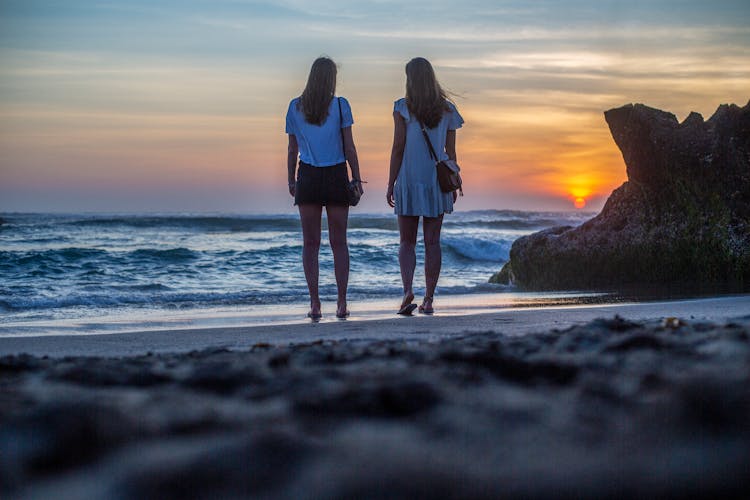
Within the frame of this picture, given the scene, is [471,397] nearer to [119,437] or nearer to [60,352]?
[119,437]

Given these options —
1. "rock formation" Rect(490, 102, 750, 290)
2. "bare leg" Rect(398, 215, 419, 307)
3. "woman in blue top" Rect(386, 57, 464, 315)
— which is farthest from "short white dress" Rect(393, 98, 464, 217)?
"rock formation" Rect(490, 102, 750, 290)

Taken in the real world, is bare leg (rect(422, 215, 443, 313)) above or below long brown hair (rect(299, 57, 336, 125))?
below

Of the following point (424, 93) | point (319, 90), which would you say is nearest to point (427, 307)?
point (424, 93)

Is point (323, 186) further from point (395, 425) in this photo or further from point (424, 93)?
point (395, 425)

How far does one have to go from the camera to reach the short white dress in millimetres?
6254

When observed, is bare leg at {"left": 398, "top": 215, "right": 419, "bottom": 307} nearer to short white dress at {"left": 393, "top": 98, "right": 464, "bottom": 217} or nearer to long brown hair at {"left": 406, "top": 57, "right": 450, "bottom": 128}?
short white dress at {"left": 393, "top": 98, "right": 464, "bottom": 217}

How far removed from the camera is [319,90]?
6.13m

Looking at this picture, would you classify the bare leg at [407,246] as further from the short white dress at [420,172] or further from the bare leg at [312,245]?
the bare leg at [312,245]

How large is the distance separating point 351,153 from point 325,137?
24cm

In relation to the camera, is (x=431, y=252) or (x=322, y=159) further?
(x=431, y=252)

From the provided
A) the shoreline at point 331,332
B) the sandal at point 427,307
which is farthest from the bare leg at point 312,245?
the shoreline at point 331,332

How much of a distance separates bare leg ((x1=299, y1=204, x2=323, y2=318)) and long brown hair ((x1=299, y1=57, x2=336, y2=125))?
714 mm

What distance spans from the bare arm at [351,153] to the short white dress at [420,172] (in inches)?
14.7

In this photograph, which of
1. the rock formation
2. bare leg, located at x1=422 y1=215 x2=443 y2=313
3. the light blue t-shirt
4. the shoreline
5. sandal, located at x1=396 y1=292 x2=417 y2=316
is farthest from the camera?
the rock formation
